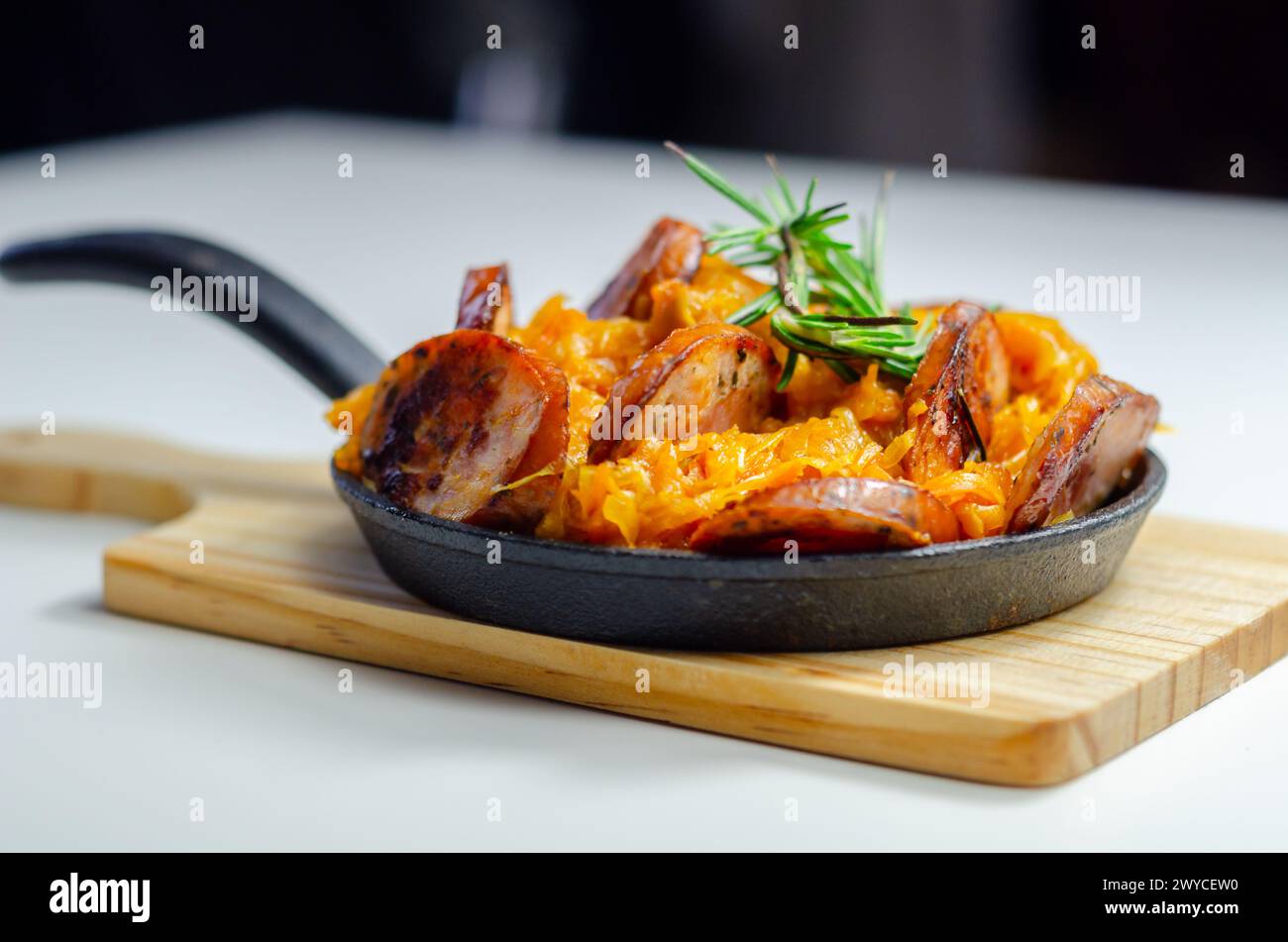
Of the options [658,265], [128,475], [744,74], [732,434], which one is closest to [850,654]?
[732,434]

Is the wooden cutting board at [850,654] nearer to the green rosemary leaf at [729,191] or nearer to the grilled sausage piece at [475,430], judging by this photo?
the grilled sausage piece at [475,430]

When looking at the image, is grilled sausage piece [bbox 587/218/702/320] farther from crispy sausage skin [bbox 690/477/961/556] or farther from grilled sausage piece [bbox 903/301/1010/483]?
crispy sausage skin [bbox 690/477/961/556]

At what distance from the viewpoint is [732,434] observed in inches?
91.1

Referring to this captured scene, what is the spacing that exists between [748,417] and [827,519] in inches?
13.2

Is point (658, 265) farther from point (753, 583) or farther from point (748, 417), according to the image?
point (753, 583)

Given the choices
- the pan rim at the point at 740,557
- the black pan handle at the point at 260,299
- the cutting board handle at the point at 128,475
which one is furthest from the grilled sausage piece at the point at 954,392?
the cutting board handle at the point at 128,475

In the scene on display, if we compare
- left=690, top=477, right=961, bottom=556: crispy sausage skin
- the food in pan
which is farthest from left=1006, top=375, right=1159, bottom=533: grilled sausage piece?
left=690, top=477, right=961, bottom=556: crispy sausage skin

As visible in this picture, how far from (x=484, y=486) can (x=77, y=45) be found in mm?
6002

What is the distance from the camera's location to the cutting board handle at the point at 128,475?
10.6 feet

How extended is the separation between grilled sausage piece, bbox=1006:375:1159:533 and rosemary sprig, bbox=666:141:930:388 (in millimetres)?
240

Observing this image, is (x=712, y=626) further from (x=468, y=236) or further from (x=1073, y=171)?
(x=1073, y=171)

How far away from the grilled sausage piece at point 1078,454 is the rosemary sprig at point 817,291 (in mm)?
240

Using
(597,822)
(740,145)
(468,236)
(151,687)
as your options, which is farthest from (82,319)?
(740,145)
